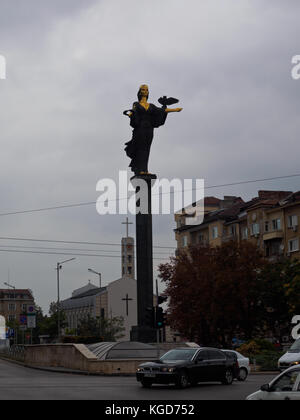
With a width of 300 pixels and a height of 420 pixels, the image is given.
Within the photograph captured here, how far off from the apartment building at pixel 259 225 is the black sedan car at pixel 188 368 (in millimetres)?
36961

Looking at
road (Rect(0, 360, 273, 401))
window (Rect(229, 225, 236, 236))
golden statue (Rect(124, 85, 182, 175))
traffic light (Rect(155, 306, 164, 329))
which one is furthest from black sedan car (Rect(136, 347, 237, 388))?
window (Rect(229, 225, 236, 236))

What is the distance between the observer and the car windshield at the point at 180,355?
25.5 metres

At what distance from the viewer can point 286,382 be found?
1351 cm

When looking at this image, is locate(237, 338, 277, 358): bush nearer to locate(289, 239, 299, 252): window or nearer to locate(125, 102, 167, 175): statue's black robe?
locate(125, 102, 167, 175): statue's black robe

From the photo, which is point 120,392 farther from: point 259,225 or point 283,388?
point 259,225

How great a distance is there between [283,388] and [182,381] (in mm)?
11125

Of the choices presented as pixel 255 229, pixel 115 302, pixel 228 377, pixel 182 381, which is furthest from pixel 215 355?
pixel 115 302

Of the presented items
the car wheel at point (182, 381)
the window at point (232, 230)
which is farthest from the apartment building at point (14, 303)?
the car wheel at point (182, 381)

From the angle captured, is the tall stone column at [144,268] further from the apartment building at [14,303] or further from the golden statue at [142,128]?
the apartment building at [14,303]

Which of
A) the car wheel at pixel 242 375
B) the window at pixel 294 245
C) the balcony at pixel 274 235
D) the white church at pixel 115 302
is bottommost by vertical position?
the car wheel at pixel 242 375

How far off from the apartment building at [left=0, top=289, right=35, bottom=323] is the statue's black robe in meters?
138

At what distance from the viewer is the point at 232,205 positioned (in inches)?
3644

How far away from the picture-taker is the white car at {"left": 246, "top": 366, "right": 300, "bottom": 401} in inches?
519
